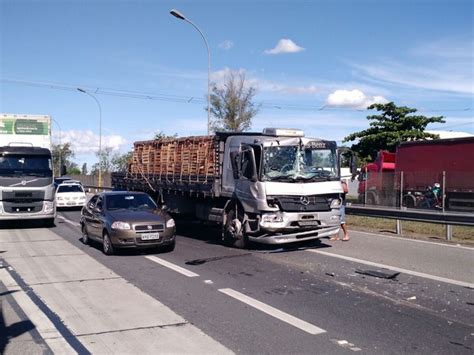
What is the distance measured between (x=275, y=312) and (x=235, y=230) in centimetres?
580

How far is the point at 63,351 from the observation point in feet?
17.8

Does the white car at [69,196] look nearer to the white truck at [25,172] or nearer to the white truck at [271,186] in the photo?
the white truck at [25,172]

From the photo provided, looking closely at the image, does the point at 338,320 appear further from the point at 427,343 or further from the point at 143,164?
the point at 143,164

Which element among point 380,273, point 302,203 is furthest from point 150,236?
point 380,273

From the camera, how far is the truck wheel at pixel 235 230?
12.6 metres

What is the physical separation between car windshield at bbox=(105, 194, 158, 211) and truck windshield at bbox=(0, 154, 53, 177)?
6.32 m

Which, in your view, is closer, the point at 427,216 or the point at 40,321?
the point at 40,321

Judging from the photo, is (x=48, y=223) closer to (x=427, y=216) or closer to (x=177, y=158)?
(x=177, y=158)

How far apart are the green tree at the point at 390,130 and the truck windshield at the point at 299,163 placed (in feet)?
92.0

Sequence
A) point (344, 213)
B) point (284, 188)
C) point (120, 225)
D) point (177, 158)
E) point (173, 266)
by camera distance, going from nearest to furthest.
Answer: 1. point (173, 266)
2. point (120, 225)
3. point (284, 188)
4. point (344, 213)
5. point (177, 158)

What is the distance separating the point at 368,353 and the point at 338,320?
1.20 meters

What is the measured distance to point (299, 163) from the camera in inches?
484

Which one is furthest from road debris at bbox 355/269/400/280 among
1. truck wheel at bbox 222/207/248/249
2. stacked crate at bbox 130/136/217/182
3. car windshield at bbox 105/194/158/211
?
car windshield at bbox 105/194/158/211

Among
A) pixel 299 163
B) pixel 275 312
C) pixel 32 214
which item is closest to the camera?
pixel 275 312
